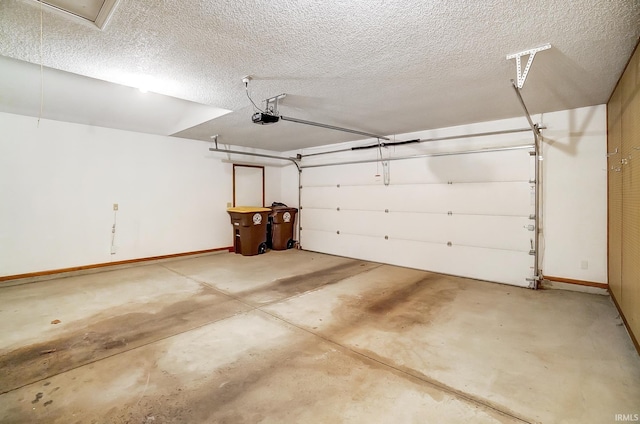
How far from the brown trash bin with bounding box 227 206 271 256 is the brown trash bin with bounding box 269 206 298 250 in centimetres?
36

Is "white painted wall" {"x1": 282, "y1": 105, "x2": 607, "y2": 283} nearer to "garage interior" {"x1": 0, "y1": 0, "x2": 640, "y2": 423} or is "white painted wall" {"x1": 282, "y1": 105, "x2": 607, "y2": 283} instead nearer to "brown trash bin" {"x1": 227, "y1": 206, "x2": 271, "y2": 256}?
"garage interior" {"x1": 0, "y1": 0, "x2": 640, "y2": 423}

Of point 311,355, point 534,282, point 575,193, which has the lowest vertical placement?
point 311,355

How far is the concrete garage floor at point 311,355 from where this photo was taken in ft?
5.50

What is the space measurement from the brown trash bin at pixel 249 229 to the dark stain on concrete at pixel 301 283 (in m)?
1.99

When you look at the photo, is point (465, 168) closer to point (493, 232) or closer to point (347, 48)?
point (493, 232)

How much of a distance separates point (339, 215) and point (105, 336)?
4632 millimetres

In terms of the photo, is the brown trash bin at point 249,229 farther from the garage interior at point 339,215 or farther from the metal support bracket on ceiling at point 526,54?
the metal support bracket on ceiling at point 526,54

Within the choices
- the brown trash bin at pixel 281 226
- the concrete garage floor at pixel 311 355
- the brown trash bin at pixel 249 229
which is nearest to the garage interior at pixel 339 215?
the concrete garage floor at pixel 311 355

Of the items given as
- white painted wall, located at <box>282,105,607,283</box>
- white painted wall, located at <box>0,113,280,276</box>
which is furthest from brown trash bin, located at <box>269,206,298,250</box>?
white painted wall, located at <box>282,105,607,283</box>

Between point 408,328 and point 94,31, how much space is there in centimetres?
367

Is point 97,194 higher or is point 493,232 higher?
point 97,194

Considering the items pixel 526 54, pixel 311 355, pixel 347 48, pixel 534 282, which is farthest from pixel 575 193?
pixel 311 355

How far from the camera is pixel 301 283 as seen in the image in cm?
420

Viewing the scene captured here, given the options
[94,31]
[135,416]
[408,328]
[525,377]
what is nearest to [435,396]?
[525,377]
